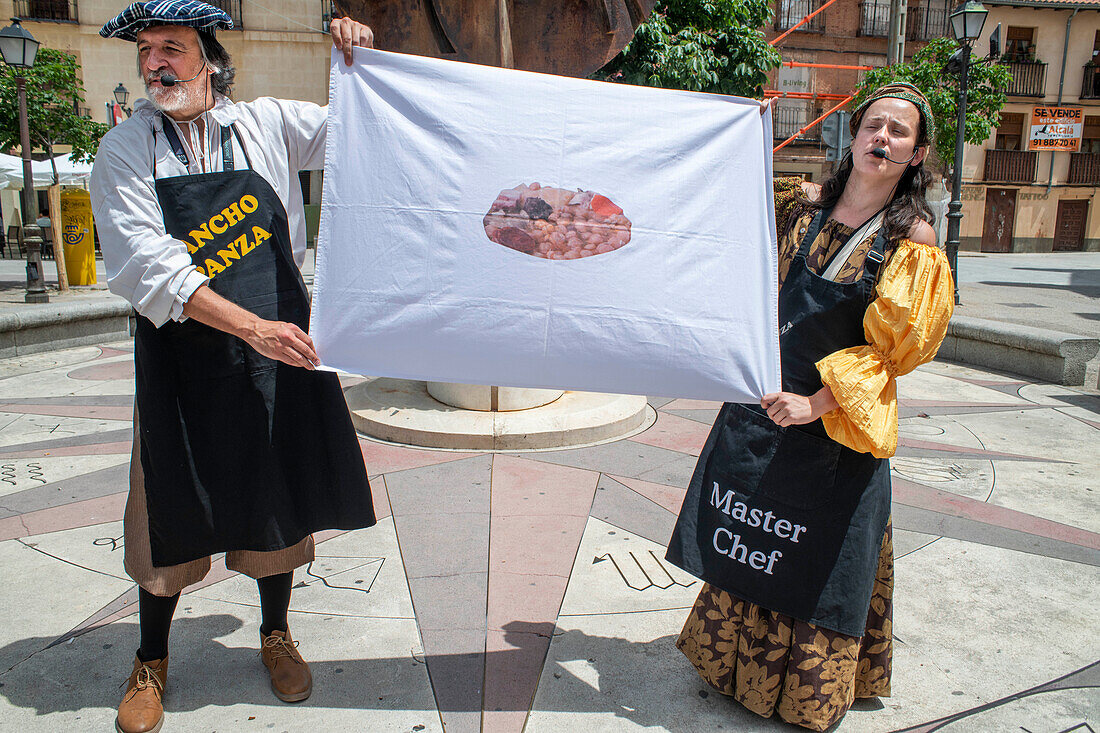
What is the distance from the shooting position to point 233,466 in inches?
88.2

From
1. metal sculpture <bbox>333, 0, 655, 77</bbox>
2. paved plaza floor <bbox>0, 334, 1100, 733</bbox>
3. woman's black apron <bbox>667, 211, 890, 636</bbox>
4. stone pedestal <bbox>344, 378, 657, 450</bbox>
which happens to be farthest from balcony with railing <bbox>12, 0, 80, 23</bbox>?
woman's black apron <bbox>667, 211, 890, 636</bbox>

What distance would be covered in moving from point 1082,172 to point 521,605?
125 feet

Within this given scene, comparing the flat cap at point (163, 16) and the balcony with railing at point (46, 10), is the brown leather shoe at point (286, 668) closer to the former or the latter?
the flat cap at point (163, 16)

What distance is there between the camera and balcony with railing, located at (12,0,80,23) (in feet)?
82.8

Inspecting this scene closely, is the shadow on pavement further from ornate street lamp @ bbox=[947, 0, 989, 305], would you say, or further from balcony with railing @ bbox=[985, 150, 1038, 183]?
balcony with railing @ bbox=[985, 150, 1038, 183]

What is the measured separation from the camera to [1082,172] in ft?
106

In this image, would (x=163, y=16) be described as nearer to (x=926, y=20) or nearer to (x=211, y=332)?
(x=211, y=332)

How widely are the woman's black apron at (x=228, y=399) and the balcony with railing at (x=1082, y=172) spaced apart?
38.2 metres

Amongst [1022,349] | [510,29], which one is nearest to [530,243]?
[510,29]

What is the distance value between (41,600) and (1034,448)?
5.72 meters

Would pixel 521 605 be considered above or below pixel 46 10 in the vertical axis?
below

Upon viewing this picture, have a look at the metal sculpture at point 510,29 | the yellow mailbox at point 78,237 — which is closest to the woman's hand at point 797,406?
the metal sculpture at point 510,29

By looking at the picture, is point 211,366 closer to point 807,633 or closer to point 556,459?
point 807,633

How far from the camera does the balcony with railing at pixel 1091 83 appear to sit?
3194 centimetres
